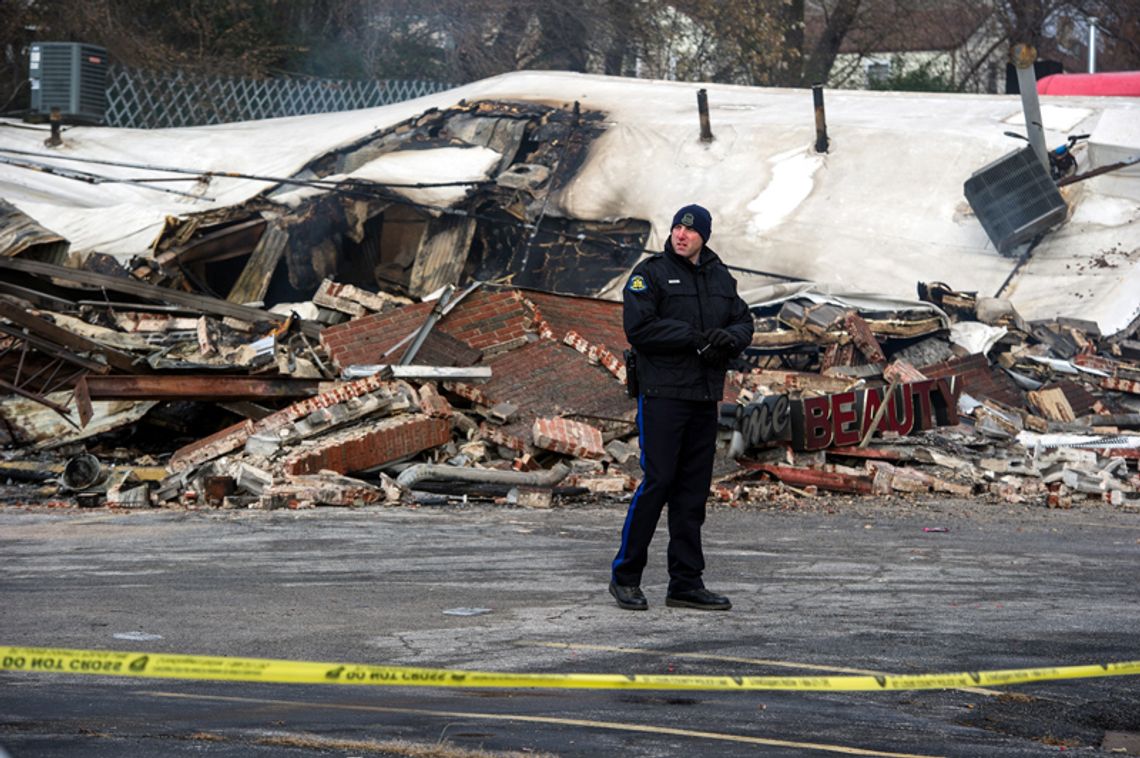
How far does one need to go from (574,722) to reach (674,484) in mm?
2052

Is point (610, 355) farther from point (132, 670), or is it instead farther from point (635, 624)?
point (132, 670)

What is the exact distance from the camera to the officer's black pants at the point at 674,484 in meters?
6.27

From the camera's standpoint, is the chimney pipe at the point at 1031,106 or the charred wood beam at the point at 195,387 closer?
the charred wood beam at the point at 195,387

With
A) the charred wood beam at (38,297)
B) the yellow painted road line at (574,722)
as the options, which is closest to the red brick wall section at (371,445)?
the charred wood beam at (38,297)

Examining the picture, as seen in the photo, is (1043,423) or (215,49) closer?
(1043,423)

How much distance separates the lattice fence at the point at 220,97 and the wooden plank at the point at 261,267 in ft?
25.0

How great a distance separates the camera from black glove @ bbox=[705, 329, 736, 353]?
6.17 m

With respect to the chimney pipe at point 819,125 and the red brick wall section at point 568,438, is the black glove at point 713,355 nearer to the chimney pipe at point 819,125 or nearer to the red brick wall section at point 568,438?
Result: the red brick wall section at point 568,438

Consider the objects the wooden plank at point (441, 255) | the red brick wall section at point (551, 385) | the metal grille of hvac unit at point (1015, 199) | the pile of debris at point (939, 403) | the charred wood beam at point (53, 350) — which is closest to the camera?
the charred wood beam at point (53, 350)

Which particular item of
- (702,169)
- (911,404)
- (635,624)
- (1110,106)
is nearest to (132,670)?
(635,624)

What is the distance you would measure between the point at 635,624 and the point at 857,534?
12.9 ft

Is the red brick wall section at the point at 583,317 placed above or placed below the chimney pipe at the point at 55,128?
below

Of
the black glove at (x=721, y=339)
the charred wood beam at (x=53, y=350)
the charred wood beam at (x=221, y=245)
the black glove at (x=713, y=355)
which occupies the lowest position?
the charred wood beam at (x=53, y=350)

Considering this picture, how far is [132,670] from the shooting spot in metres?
4.44
